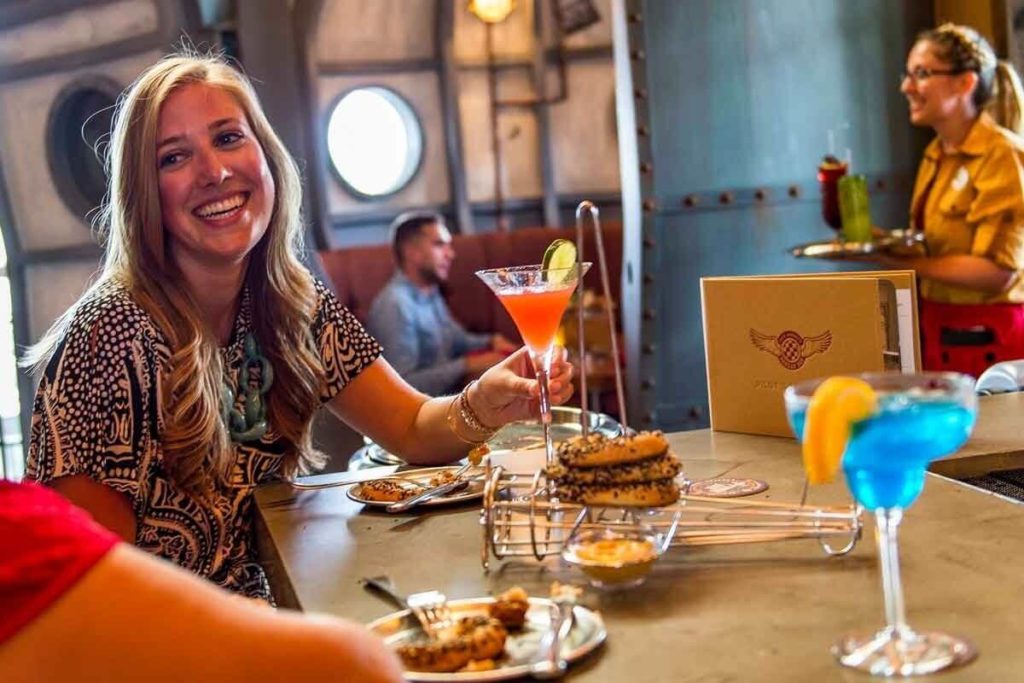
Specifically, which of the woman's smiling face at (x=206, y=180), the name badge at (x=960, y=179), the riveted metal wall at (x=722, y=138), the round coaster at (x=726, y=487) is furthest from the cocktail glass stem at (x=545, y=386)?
the riveted metal wall at (x=722, y=138)

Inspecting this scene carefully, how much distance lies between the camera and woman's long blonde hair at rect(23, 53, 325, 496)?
2.16 m

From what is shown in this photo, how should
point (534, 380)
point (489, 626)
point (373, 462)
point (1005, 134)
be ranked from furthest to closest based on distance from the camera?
1. point (1005, 134)
2. point (373, 462)
3. point (534, 380)
4. point (489, 626)

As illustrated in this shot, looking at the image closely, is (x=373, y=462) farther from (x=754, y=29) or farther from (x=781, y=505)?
(x=754, y=29)

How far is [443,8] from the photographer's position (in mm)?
7785

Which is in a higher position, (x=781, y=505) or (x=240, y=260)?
(x=240, y=260)

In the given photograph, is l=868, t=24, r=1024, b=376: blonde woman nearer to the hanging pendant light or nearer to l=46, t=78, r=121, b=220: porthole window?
the hanging pendant light

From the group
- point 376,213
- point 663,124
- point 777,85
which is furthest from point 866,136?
point 376,213

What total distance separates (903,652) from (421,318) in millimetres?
5242

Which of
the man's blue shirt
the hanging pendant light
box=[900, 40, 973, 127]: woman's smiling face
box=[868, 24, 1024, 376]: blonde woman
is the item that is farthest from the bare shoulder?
the hanging pendant light

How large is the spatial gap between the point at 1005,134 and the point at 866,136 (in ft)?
3.66

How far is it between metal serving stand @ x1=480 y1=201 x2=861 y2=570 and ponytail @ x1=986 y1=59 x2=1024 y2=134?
3.46m

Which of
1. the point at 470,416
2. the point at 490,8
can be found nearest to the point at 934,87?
the point at 470,416

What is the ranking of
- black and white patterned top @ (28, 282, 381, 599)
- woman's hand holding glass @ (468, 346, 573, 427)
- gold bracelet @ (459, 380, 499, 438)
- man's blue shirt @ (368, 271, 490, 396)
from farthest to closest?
man's blue shirt @ (368, 271, 490, 396), gold bracelet @ (459, 380, 499, 438), woman's hand holding glass @ (468, 346, 573, 427), black and white patterned top @ (28, 282, 381, 599)

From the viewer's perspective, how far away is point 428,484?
2.01 meters
